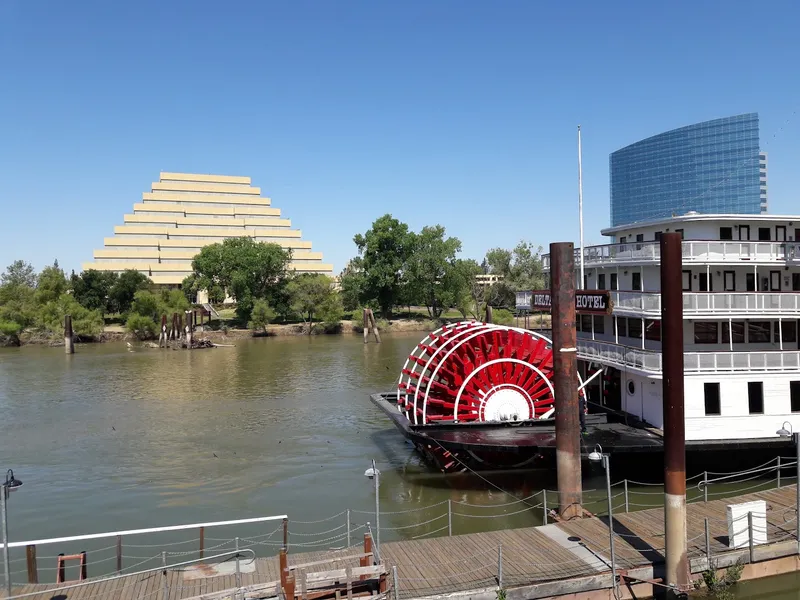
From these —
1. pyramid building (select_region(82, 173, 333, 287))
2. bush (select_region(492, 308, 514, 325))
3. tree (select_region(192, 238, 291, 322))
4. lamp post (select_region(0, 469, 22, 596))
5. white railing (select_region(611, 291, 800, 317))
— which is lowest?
lamp post (select_region(0, 469, 22, 596))

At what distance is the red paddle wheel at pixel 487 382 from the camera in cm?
1916

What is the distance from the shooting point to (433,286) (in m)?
72.2

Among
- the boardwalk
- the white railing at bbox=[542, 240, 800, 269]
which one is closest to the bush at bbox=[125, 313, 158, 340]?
the white railing at bbox=[542, 240, 800, 269]

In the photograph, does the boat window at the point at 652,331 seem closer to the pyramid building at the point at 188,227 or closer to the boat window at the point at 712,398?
the boat window at the point at 712,398

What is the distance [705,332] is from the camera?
17.1 m

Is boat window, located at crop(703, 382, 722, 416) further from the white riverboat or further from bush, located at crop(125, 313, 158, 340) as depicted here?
bush, located at crop(125, 313, 158, 340)

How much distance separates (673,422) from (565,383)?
283 cm

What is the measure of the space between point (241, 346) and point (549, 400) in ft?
131

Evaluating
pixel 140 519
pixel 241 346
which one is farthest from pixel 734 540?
pixel 241 346

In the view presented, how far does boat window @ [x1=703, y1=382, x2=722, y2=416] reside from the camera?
1571cm

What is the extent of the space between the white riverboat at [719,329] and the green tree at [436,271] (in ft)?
170

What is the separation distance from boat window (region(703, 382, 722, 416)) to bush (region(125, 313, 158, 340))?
170 feet

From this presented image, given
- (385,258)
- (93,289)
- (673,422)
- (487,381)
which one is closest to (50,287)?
(93,289)

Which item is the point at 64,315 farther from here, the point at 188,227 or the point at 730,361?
the point at 730,361
